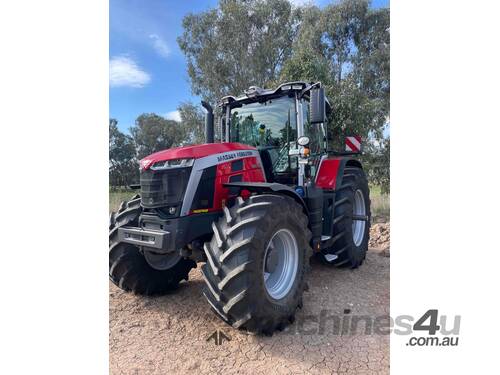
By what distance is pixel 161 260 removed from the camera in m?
3.45

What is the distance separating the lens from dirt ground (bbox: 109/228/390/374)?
2.34 metres

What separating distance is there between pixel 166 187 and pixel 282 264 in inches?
49.9

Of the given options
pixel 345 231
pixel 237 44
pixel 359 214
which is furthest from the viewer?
pixel 237 44

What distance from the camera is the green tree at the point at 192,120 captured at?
11711 millimetres

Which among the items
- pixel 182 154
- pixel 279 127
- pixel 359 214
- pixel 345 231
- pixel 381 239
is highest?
pixel 279 127

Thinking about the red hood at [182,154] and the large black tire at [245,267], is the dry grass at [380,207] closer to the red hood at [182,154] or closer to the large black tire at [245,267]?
the large black tire at [245,267]

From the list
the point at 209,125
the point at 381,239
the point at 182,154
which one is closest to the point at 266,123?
the point at 209,125

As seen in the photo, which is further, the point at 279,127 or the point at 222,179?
the point at 279,127

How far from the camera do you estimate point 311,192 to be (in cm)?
356

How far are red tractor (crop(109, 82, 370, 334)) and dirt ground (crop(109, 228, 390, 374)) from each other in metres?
0.19

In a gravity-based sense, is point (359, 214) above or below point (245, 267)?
above

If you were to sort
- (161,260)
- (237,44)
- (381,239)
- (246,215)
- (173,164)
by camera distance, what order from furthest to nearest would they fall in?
(237,44) → (381,239) → (161,260) → (173,164) → (246,215)

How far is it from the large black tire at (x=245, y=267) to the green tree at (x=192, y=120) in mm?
9480

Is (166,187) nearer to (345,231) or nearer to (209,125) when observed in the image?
(209,125)
